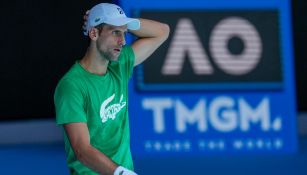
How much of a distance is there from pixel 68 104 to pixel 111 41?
1.17 feet

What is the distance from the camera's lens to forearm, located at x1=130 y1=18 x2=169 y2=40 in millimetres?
3992

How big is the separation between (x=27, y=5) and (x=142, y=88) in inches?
88.8

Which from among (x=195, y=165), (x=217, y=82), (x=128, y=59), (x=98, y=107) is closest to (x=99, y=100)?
(x=98, y=107)

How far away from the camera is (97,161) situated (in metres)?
3.12

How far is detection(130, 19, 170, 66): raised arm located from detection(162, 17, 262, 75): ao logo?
3450 mm

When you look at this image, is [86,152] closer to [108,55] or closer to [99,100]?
[99,100]

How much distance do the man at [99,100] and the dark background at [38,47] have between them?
5396mm

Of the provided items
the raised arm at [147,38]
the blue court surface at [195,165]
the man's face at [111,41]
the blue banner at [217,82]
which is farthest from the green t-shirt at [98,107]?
the blue banner at [217,82]

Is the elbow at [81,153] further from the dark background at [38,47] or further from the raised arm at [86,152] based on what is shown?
the dark background at [38,47]

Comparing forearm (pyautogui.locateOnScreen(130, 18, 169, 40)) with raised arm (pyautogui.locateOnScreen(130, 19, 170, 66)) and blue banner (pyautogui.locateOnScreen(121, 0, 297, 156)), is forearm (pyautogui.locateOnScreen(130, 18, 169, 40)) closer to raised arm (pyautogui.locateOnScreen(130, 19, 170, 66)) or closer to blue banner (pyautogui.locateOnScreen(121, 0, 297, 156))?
raised arm (pyautogui.locateOnScreen(130, 19, 170, 66))

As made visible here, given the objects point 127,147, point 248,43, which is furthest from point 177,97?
point 127,147

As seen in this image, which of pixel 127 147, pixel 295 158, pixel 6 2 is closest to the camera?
pixel 127 147

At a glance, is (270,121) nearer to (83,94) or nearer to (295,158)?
(295,158)

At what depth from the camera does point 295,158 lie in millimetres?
7359
